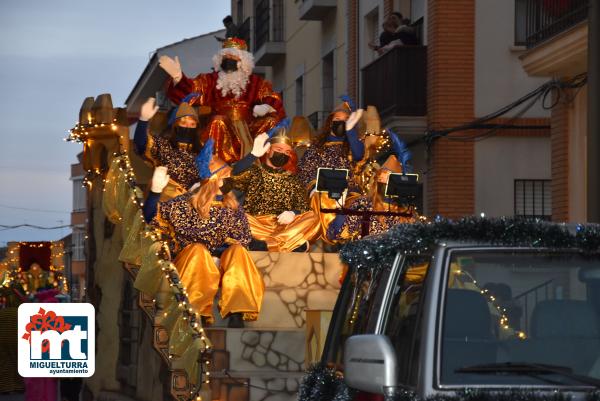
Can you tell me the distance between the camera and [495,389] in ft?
15.5

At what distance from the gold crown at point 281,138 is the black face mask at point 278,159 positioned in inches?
5.1

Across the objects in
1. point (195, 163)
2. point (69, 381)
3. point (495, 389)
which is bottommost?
point (69, 381)

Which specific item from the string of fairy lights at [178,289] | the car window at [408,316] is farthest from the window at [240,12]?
the car window at [408,316]

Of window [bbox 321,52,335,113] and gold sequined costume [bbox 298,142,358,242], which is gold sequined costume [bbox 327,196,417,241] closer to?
gold sequined costume [bbox 298,142,358,242]

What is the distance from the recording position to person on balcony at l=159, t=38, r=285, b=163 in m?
15.0

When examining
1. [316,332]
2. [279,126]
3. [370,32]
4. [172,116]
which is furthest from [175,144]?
[370,32]

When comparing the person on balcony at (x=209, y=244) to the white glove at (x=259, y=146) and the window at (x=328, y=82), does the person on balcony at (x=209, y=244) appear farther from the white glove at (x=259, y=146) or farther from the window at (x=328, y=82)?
the window at (x=328, y=82)

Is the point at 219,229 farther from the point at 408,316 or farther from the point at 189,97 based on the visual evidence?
A: the point at 408,316

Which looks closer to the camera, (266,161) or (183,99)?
(266,161)

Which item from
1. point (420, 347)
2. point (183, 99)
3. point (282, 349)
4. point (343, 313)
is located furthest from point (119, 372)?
point (420, 347)

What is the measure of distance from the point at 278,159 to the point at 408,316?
29.7 feet

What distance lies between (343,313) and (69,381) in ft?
36.5

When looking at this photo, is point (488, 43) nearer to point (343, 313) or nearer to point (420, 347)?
point (343, 313)

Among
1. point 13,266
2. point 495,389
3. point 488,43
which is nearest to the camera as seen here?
point 495,389
